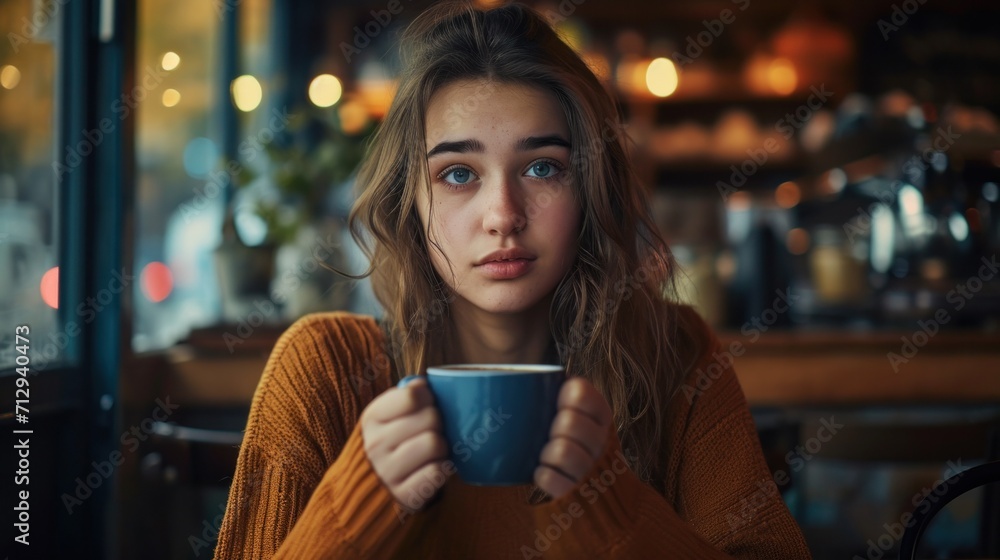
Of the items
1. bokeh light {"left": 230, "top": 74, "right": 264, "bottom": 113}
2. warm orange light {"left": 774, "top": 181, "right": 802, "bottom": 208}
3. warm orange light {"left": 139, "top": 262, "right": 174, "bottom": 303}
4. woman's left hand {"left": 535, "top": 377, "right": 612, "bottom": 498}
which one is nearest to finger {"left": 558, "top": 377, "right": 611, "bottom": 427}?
woman's left hand {"left": 535, "top": 377, "right": 612, "bottom": 498}

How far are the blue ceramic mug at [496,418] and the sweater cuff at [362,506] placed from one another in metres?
0.08

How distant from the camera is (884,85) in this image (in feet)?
15.7

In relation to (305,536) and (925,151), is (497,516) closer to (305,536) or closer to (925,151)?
(305,536)

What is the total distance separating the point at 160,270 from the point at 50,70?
1.29 metres

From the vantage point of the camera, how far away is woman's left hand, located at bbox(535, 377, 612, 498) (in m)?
0.71

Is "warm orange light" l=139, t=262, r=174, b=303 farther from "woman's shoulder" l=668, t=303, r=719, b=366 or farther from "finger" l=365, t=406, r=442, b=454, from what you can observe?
"finger" l=365, t=406, r=442, b=454

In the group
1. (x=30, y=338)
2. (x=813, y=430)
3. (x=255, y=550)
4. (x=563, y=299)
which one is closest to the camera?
(x=255, y=550)

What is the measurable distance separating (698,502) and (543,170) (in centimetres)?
44

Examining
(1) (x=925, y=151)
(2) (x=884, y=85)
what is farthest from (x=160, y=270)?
(2) (x=884, y=85)

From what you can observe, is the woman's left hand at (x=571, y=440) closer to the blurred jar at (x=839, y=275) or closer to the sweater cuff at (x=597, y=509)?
the sweater cuff at (x=597, y=509)

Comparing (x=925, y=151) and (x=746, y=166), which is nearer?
(x=925, y=151)

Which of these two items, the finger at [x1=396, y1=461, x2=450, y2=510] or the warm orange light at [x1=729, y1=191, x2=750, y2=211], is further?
the warm orange light at [x1=729, y1=191, x2=750, y2=211]

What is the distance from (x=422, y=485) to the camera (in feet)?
2.33

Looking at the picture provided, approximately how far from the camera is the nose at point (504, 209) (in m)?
0.96
